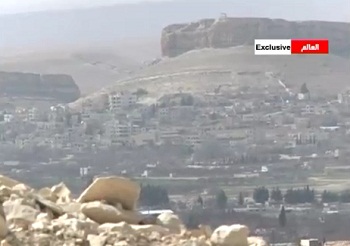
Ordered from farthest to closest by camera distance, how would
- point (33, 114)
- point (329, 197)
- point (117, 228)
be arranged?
point (33, 114) → point (329, 197) → point (117, 228)

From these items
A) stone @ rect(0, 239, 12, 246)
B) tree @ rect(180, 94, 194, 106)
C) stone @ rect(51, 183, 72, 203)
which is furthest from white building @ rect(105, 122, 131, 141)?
stone @ rect(0, 239, 12, 246)

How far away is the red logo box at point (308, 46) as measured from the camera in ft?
93.0

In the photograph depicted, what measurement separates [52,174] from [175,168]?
5.46 metres

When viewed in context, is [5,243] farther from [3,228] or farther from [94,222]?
[94,222]

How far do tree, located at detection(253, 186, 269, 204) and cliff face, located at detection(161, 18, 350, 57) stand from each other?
4.91m

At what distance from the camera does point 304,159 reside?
29266 mm

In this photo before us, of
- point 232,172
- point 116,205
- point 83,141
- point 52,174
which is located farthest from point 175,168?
point 116,205

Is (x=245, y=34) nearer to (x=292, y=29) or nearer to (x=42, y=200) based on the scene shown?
(x=292, y=29)

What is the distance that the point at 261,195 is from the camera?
24.9m

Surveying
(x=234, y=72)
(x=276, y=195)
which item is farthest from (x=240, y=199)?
(x=234, y=72)

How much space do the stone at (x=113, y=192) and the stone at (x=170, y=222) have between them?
165 mm

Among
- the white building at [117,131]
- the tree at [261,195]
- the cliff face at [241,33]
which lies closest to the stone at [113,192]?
the tree at [261,195]

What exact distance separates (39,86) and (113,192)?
27.6 metres

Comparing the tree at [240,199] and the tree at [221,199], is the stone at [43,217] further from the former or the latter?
the tree at [240,199]
